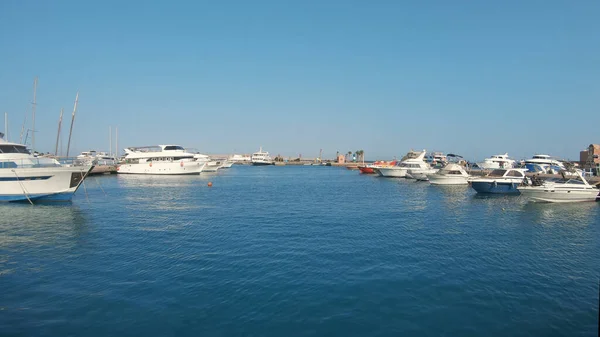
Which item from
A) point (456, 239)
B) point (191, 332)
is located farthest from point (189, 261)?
point (456, 239)

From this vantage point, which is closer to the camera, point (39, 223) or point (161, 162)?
point (39, 223)

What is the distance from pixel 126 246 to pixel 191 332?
32.8 feet

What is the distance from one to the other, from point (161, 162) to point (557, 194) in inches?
2681

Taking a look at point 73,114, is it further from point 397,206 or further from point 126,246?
point 397,206

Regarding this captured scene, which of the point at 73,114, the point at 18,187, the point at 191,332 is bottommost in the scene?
the point at 191,332

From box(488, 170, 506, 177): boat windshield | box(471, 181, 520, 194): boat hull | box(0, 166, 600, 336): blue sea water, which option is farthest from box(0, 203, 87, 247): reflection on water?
box(488, 170, 506, 177): boat windshield

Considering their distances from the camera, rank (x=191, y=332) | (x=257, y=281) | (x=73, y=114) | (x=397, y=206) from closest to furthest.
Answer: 1. (x=191, y=332)
2. (x=257, y=281)
3. (x=397, y=206)
4. (x=73, y=114)

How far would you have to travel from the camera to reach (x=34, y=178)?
3033 centimetres

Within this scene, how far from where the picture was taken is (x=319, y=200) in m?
36.6

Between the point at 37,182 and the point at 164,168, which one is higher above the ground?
the point at 164,168

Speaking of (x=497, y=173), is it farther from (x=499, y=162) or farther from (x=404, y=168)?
(x=499, y=162)

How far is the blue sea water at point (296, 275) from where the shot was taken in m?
9.80

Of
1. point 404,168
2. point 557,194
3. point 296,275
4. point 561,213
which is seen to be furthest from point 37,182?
point 404,168

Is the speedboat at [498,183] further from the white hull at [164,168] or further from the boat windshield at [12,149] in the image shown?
the white hull at [164,168]
